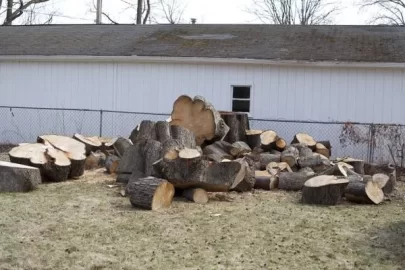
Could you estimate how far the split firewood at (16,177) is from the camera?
8773mm

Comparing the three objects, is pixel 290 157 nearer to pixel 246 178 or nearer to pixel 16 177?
pixel 246 178

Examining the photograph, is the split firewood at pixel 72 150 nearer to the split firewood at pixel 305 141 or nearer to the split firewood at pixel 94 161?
the split firewood at pixel 94 161

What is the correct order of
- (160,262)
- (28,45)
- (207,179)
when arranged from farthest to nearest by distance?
(28,45)
(207,179)
(160,262)

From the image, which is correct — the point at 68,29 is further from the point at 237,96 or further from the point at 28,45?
the point at 237,96

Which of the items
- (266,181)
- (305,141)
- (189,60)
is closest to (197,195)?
(266,181)

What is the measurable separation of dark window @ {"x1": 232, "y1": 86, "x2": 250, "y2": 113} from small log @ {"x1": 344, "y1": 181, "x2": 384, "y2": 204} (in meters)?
6.68

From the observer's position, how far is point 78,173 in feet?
34.3

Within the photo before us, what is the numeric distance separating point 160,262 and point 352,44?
12.1 metres

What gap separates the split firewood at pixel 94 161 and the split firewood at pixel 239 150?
3096 mm

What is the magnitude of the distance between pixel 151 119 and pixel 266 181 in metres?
6.60

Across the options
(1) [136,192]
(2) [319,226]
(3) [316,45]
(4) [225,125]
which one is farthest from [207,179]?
(3) [316,45]

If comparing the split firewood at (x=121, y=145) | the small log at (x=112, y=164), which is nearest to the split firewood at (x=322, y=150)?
the split firewood at (x=121, y=145)

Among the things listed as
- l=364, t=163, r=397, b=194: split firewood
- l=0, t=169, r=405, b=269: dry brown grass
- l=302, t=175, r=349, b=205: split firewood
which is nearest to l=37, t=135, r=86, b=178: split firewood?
l=0, t=169, r=405, b=269: dry brown grass

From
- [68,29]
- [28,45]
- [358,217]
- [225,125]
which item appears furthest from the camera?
[68,29]
